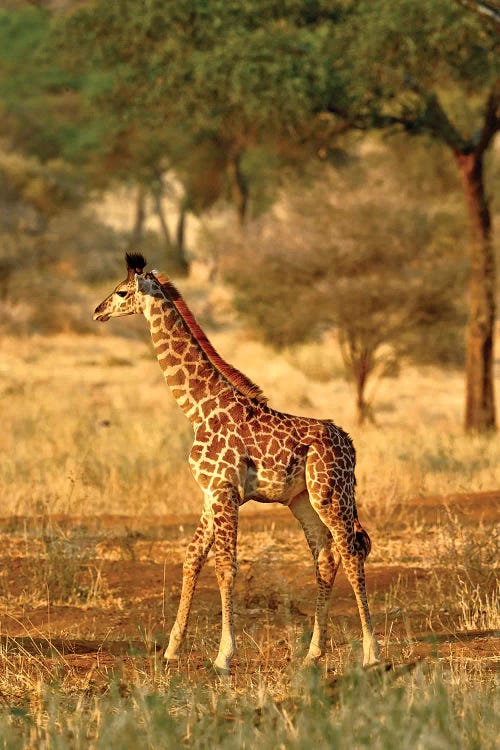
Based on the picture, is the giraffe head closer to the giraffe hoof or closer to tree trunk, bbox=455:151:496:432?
the giraffe hoof

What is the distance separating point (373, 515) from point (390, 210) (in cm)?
909

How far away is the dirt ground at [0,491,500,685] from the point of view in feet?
20.2

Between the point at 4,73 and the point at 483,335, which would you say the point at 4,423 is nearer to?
the point at 483,335

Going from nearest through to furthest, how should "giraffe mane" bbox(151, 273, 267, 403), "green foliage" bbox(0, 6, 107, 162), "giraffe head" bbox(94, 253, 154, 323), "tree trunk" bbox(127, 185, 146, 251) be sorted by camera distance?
"giraffe mane" bbox(151, 273, 267, 403) < "giraffe head" bbox(94, 253, 154, 323) < "tree trunk" bbox(127, 185, 146, 251) < "green foliage" bbox(0, 6, 107, 162)

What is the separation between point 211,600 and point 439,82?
33.2 ft

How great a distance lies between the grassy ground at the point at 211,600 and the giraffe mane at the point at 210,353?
4.40 ft

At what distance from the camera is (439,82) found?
16.5m

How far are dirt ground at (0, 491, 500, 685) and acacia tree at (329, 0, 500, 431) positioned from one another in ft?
18.1

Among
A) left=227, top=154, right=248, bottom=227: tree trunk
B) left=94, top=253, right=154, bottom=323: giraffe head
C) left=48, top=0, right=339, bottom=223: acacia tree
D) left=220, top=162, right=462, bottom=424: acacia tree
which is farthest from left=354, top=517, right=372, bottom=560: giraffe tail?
left=227, top=154, right=248, bottom=227: tree trunk

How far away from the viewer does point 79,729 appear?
4410 millimetres

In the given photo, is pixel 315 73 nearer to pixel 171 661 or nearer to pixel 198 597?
pixel 198 597

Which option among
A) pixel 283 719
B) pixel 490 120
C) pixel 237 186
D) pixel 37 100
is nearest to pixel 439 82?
pixel 490 120

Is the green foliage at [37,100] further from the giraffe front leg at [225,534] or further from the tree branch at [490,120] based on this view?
the giraffe front leg at [225,534]

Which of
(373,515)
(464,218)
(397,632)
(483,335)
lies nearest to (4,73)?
(464,218)
